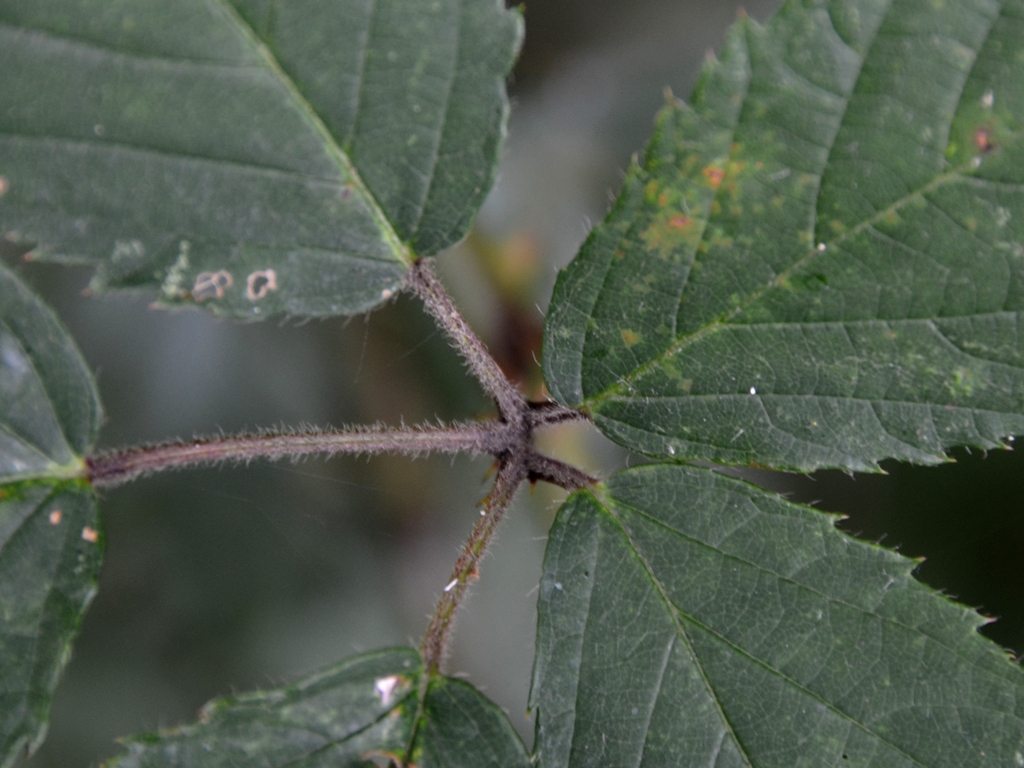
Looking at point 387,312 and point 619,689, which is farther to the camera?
point 387,312

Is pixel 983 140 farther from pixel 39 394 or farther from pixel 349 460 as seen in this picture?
pixel 349 460

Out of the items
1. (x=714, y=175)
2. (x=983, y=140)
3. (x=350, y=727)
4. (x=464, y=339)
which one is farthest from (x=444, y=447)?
(x=983, y=140)

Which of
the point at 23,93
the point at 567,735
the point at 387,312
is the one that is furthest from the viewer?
the point at 387,312

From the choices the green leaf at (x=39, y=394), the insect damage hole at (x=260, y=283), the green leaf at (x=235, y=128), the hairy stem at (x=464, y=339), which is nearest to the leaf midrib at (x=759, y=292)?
the hairy stem at (x=464, y=339)

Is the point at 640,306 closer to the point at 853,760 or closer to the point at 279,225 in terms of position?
the point at 279,225

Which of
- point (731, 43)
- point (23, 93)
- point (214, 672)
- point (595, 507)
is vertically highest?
point (731, 43)

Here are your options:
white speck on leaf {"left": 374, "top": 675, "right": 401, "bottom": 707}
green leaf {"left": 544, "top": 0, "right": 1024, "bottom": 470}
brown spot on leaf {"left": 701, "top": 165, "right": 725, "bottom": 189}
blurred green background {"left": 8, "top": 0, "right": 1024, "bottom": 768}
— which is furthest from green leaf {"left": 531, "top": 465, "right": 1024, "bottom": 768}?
blurred green background {"left": 8, "top": 0, "right": 1024, "bottom": 768}

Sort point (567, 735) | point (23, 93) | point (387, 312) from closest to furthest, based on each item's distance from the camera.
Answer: point (23, 93) → point (567, 735) → point (387, 312)

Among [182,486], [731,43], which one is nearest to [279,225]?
[731,43]
